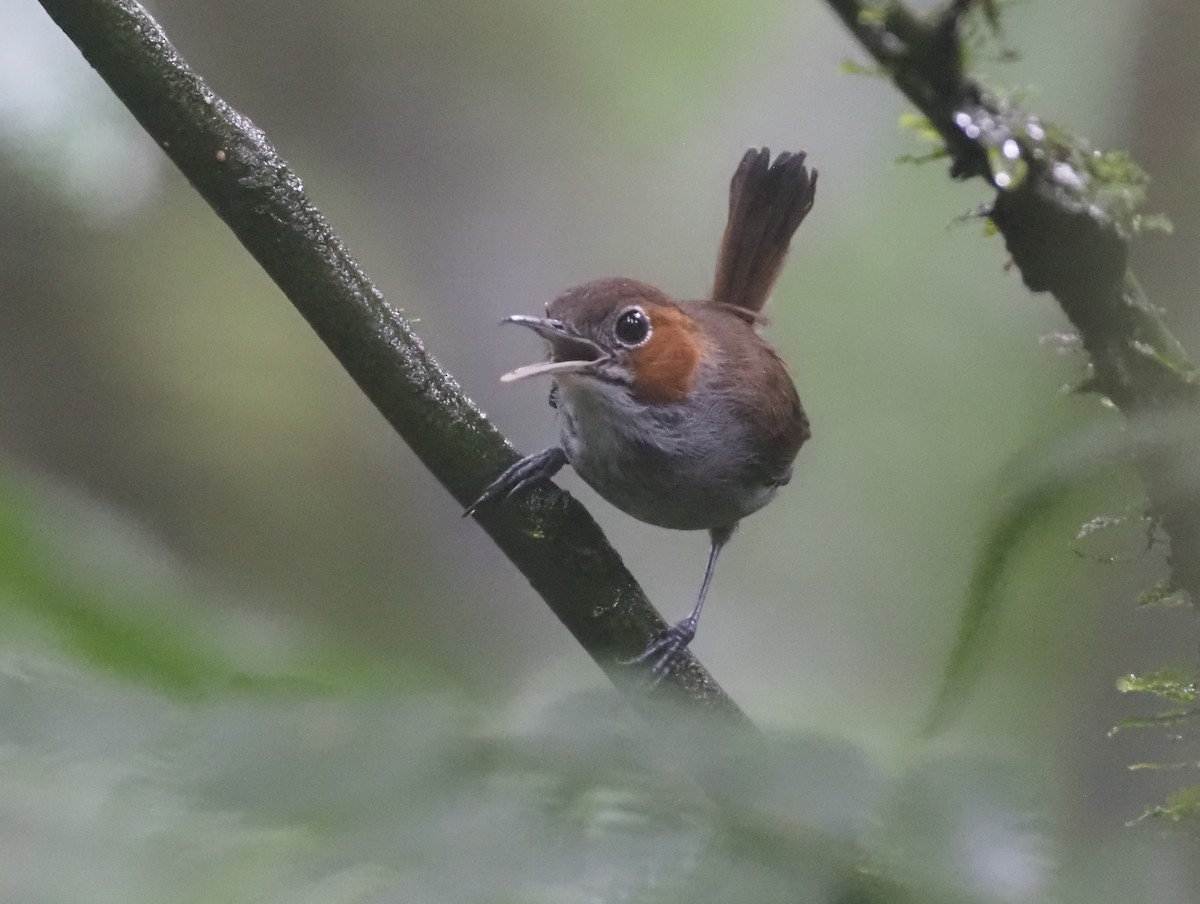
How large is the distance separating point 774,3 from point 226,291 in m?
1.09

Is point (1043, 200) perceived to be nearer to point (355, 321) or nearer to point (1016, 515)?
point (1016, 515)

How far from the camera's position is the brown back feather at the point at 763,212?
4.23ft

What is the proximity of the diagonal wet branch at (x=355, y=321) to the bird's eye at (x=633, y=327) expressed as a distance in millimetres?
304

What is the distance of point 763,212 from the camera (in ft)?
4.32

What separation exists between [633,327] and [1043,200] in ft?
1.78

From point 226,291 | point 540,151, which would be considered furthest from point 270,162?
point 540,151

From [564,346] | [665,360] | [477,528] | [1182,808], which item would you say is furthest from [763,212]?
[1182,808]

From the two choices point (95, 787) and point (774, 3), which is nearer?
point (95, 787)

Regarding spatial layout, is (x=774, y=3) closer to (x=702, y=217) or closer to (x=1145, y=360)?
(x=702, y=217)

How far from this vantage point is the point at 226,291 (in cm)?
172

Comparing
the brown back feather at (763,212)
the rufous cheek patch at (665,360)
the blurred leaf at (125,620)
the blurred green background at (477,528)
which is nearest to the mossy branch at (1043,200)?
the blurred green background at (477,528)

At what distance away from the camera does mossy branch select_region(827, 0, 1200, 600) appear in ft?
1.64

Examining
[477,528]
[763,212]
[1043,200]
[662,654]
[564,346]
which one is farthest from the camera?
[477,528]

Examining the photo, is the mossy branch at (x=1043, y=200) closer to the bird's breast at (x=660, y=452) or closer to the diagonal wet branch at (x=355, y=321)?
the diagonal wet branch at (x=355, y=321)
